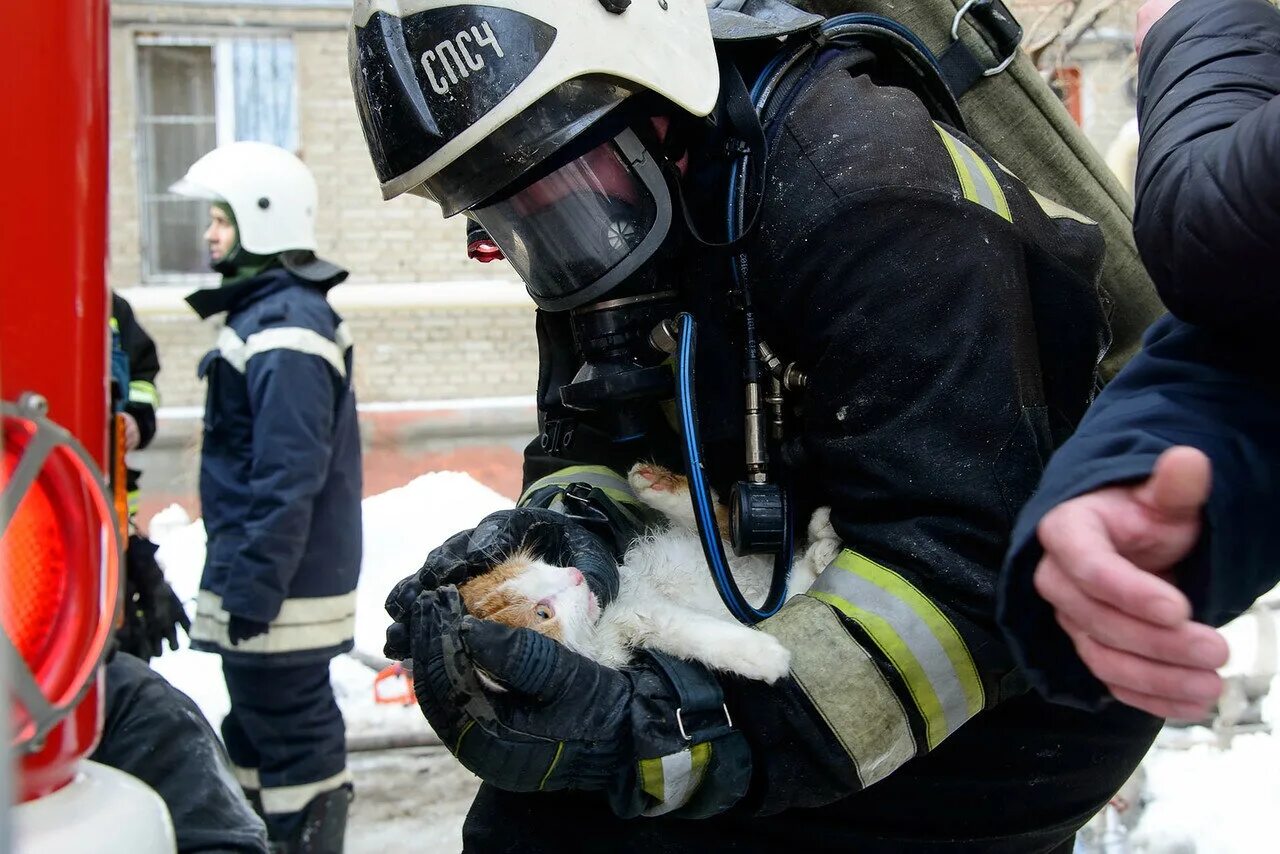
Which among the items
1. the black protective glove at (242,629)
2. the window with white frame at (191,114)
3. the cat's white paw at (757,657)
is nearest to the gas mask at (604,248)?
the cat's white paw at (757,657)

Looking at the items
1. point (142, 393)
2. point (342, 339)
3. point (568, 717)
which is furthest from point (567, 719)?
point (142, 393)

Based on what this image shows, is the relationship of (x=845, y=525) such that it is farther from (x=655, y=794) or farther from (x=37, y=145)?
(x=37, y=145)

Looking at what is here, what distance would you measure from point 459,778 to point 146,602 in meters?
1.71

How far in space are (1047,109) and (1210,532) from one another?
1.25m

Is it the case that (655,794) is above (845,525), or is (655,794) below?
below

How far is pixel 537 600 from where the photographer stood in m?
1.85

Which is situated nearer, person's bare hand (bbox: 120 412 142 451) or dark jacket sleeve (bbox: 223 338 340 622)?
dark jacket sleeve (bbox: 223 338 340 622)

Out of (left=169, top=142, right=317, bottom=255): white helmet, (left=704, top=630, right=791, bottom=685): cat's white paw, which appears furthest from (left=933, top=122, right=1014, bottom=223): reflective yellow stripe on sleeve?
(left=169, top=142, right=317, bottom=255): white helmet

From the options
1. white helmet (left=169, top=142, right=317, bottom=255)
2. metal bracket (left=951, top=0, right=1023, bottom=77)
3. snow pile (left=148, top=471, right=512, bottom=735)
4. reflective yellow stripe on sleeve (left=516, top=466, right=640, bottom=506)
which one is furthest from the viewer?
snow pile (left=148, top=471, right=512, bottom=735)

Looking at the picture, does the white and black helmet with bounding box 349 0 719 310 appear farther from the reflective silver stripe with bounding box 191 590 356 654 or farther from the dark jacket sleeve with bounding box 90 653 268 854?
the reflective silver stripe with bounding box 191 590 356 654

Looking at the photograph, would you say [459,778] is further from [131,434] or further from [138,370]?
[138,370]

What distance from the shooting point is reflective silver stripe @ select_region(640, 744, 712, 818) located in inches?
61.8

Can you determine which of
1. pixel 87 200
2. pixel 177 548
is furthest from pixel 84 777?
pixel 177 548

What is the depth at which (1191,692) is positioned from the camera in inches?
40.4
